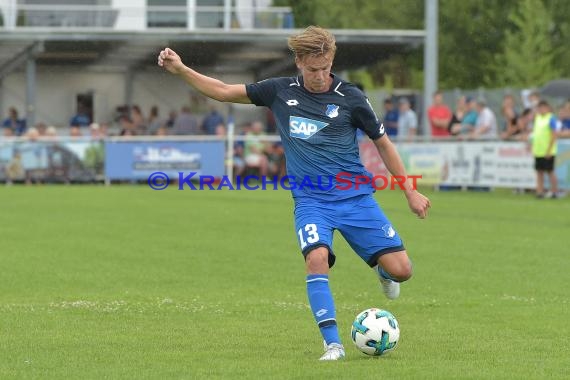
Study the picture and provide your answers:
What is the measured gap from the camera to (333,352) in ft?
23.7

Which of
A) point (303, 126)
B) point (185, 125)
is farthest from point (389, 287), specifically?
point (185, 125)

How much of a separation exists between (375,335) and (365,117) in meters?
1.37

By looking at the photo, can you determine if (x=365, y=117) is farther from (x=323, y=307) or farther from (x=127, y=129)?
(x=127, y=129)

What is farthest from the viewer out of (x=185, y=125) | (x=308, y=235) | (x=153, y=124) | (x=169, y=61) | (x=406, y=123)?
(x=153, y=124)

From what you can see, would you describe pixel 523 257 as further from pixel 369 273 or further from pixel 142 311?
pixel 142 311

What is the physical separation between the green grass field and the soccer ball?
0.27 ft

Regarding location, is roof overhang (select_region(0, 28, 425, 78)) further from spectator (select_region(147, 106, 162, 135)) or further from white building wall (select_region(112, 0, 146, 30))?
spectator (select_region(147, 106, 162, 135))

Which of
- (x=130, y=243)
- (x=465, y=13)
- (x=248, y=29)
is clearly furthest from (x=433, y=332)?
(x=465, y=13)

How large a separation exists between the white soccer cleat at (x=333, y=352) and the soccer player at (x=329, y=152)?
56 cm

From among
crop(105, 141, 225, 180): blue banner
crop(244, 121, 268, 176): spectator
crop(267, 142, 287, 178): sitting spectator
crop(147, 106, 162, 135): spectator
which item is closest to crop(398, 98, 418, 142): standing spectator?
crop(267, 142, 287, 178): sitting spectator

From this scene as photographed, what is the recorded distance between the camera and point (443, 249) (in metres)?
14.7

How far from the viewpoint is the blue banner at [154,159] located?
1164 inches

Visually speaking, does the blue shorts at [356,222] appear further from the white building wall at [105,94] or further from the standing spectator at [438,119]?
the white building wall at [105,94]

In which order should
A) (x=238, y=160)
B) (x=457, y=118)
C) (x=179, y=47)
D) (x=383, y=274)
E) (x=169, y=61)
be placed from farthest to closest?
(x=179, y=47) → (x=238, y=160) → (x=457, y=118) → (x=383, y=274) → (x=169, y=61)
